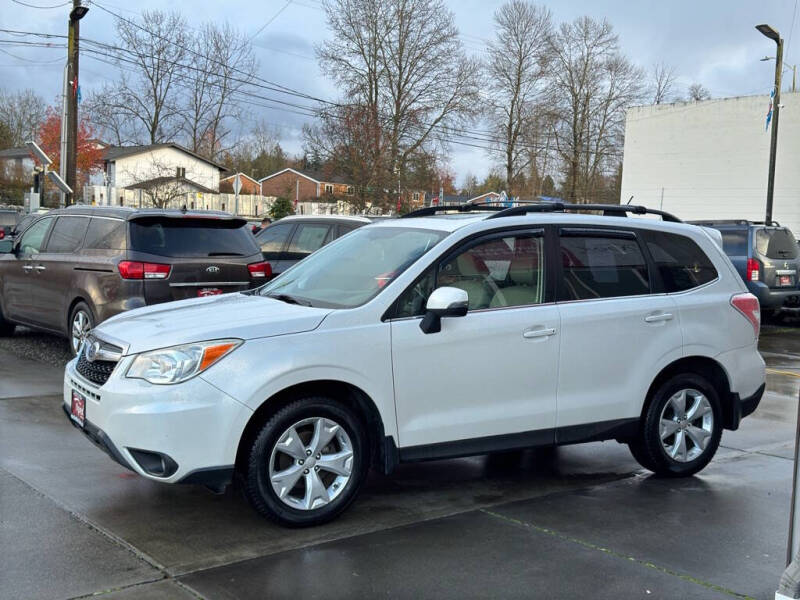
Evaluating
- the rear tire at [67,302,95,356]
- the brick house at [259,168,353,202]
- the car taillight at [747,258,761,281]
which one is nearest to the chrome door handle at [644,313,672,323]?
the rear tire at [67,302,95,356]

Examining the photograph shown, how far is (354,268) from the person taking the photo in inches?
224

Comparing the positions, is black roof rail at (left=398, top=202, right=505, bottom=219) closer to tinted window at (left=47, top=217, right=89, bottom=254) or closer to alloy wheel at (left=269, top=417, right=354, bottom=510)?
alloy wheel at (left=269, top=417, right=354, bottom=510)

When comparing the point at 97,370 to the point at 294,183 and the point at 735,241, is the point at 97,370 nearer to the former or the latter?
the point at 735,241

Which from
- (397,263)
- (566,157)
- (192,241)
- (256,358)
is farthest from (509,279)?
(566,157)

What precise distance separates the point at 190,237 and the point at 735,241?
1045cm

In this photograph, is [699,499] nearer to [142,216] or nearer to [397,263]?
[397,263]

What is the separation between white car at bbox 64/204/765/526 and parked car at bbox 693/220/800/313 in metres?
9.71

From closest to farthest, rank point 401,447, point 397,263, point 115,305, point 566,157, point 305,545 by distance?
point 305,545
point 401,447
point 397,263
point 115,305
point 566,157

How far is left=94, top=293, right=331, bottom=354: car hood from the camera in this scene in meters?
4.72

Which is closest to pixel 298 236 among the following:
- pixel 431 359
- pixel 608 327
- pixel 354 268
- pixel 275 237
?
pixel 275 237

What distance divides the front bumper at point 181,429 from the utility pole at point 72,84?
18721 millimetres

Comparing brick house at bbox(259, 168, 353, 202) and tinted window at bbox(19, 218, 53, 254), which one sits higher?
brick house at bbox(259, 168, 353, 202)

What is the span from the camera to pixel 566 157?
5544 cm

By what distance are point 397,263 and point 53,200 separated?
Answer: 2199 inches
